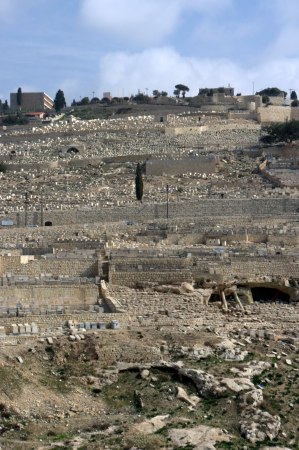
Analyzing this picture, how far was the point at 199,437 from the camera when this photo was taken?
18625 millimetres

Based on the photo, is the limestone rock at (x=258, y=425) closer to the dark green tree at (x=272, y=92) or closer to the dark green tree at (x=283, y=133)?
the dark green tree at (x=283, y=133)

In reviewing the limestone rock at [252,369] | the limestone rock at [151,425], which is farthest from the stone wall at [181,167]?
the limestone rock at [151,425]

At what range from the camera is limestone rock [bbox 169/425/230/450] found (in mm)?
18375

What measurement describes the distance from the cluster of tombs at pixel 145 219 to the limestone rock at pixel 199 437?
5.21 m

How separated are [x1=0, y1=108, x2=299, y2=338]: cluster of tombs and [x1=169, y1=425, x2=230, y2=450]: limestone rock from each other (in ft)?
17.1

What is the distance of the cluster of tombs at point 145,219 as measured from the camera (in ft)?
87.1

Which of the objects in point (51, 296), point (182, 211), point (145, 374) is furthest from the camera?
point (182, 211)

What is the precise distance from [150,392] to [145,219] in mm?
19195

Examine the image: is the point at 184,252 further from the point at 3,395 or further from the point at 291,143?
the point at 291,143

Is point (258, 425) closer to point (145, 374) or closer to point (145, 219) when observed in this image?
point (145, 374)

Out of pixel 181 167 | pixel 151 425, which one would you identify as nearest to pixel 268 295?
pixel 151 425

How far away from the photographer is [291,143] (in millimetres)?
56188

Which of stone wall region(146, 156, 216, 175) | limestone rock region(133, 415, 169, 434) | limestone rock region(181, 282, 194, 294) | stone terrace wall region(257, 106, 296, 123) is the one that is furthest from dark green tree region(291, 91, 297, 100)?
limestone rock region(133, 415, 169, 434)

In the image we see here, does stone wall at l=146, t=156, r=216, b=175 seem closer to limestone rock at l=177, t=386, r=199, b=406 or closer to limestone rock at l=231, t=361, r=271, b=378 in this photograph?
limestone rock at l=231, t=361, r=271, b=378
